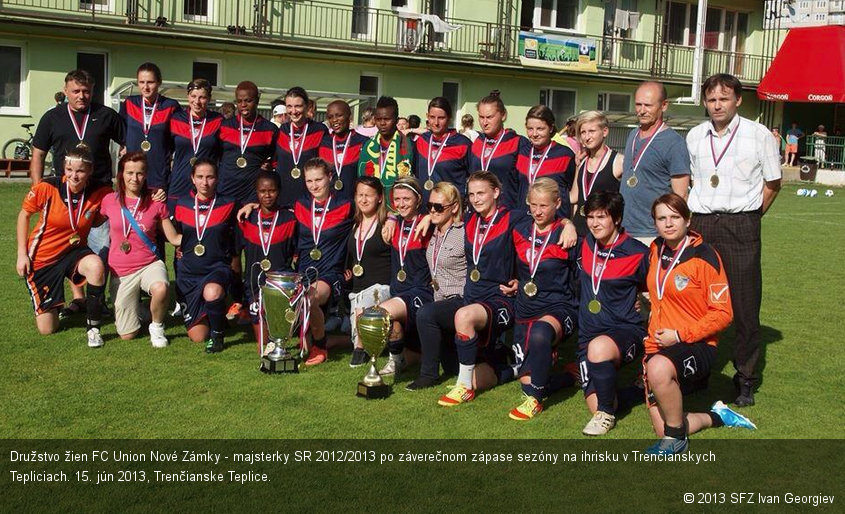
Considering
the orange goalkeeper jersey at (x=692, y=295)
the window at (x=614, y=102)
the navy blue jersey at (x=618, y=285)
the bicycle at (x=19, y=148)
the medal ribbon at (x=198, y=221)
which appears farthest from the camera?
the window at (x=614, y=102)

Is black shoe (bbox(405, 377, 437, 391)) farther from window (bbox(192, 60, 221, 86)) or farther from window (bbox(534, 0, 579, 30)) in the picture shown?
window (bbox(534, 0, 579, 30))

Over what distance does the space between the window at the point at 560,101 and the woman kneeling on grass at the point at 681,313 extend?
83.5ft

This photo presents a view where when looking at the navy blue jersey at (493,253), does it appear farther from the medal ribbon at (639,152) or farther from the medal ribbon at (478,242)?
the medal ribbon at (639,152)

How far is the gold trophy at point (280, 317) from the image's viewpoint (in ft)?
22.2

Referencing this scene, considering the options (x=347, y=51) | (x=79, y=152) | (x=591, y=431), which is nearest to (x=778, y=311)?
(x=591, y=431)

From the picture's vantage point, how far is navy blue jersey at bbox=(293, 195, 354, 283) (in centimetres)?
761

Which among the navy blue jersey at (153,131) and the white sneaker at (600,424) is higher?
the navy blue jersey at (153,131)

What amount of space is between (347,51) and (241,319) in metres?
18.3

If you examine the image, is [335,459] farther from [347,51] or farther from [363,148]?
[347,51]

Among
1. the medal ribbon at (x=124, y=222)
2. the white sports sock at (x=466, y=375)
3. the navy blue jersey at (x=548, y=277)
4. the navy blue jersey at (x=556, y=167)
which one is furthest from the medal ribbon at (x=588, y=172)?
the medal ribbon at (x=124, y=222)

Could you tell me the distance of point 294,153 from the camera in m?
8.50

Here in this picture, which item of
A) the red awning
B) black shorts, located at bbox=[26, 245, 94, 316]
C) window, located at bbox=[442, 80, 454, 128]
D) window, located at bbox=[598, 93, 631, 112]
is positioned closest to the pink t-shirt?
black shorts, located at bbox=[26, 245, 94, 316]

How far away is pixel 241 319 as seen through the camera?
828cm

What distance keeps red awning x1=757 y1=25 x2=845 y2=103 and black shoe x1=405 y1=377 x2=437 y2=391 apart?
97.1 feet
